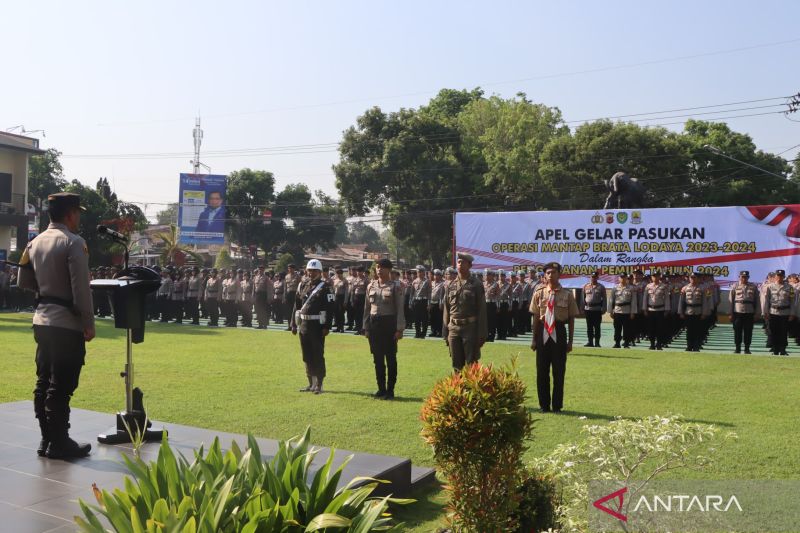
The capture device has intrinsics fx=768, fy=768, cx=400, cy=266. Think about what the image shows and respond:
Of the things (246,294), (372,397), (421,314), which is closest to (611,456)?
(372,397)

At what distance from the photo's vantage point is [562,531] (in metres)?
3.80

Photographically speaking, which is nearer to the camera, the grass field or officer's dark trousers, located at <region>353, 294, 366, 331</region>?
the grass field

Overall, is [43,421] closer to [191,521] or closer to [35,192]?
[191,521]

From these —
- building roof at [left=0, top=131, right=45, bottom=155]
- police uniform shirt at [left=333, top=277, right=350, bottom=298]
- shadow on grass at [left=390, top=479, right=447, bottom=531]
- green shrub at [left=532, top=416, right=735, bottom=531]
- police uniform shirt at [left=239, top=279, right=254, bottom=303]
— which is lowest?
shadow on grass at [left=390, top=479, right=447, bottom=531]

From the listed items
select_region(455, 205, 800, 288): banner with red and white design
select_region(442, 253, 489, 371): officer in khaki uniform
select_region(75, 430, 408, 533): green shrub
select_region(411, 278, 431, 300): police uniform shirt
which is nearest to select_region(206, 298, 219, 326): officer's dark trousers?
select_region(411, 278, 431, 300): police uniform shirt

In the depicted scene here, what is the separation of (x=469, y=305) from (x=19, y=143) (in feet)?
111

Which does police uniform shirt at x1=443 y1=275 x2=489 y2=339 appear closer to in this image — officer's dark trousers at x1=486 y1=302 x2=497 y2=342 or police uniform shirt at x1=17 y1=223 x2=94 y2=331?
police uniform shirt at x1=17 y1=223 x2=94 y2=331

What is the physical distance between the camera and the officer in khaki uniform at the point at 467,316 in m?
8.53

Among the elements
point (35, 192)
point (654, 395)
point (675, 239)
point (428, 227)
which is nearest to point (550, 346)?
point (654, 395)

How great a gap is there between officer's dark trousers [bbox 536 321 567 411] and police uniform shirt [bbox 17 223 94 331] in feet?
16.1

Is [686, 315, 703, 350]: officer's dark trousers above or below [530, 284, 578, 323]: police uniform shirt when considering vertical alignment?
below

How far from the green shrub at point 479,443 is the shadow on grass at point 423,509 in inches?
37.2

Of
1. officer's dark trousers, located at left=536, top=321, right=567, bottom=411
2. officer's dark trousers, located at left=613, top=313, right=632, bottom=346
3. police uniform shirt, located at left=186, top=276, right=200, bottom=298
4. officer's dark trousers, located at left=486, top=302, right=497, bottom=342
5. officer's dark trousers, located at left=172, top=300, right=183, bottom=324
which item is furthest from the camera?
officer's dark trousers, located at left=172, top=300, right=183, bottom=324

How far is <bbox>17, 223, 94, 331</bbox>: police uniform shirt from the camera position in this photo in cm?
524
